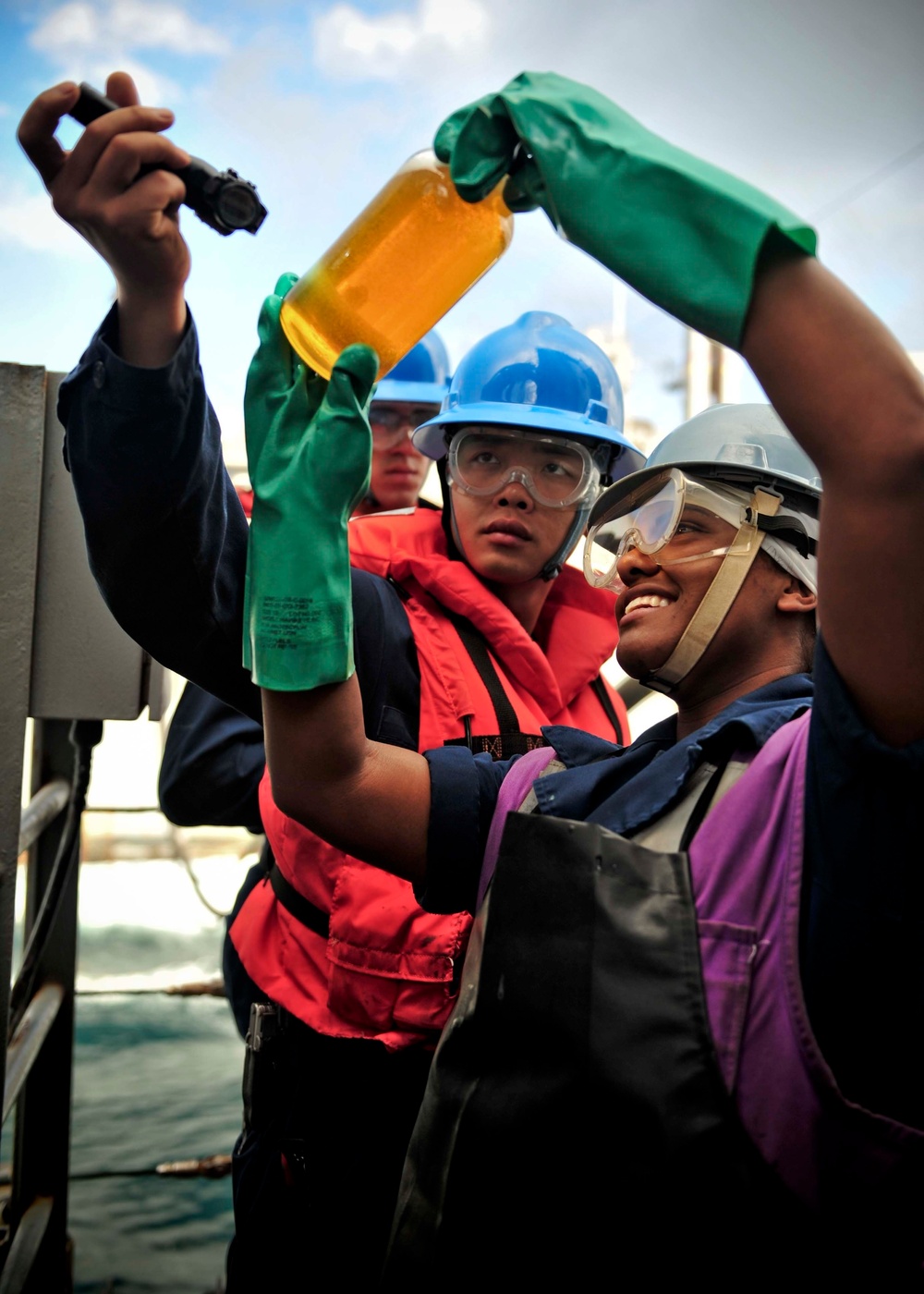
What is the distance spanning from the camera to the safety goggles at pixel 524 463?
269 cm

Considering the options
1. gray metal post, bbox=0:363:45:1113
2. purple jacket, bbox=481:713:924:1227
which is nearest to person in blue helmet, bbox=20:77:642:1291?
gray metal post, bbox=0:363:45:1113

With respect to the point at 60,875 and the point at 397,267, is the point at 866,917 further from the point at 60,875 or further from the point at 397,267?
the point at 60,875

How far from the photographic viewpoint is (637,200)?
122cm

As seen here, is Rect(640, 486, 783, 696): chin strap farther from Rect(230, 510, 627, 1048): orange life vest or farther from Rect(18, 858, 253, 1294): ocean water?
Rect(18, 858, 253, 1294): ocean water

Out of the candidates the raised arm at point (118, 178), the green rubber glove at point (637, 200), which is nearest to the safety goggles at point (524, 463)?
the raised arm at point (118, 178)

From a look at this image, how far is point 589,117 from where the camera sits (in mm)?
1272

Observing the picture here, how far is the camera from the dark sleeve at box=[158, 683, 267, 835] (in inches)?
120

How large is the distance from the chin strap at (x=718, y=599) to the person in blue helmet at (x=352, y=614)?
461 millimetres

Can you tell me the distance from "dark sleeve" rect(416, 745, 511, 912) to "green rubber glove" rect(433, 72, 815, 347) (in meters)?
0.80

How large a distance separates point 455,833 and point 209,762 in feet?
4.98

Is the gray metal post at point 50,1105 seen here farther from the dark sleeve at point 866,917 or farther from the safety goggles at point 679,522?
the dark sleeve at point 866,917

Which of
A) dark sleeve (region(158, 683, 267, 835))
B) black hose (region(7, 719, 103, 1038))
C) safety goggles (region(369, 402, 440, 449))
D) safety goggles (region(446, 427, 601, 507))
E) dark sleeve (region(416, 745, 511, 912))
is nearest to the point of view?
dark sleeve (region(416, 745, 511, 912))

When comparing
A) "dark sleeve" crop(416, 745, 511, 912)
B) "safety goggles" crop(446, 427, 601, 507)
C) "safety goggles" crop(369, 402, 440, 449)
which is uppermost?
"safety goggles" crop(369, 402, 440, 449)

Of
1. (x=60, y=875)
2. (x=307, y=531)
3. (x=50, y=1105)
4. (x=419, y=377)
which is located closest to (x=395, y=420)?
(x=419, y=377)
